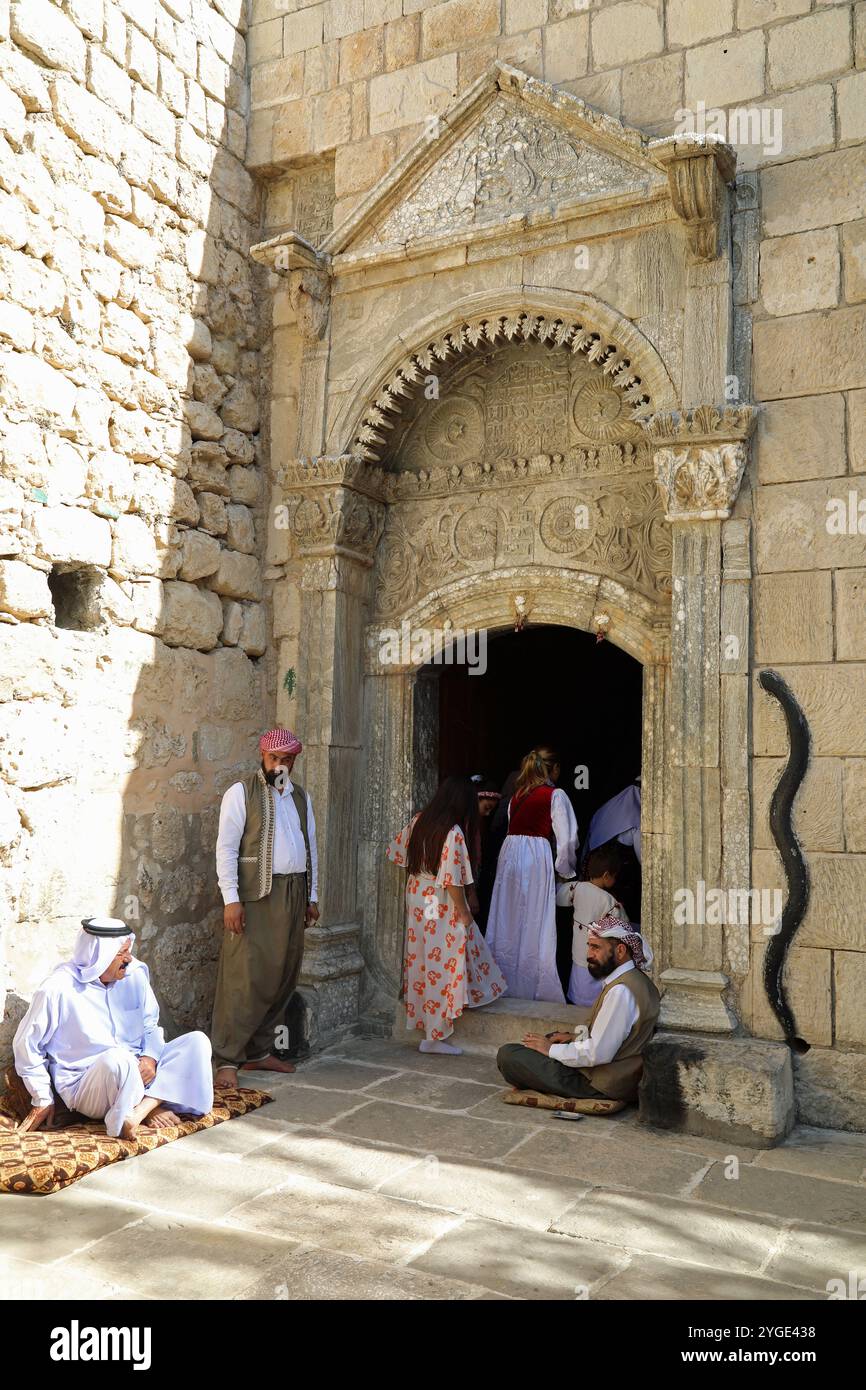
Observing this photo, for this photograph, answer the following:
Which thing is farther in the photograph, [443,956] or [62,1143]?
[443,956]

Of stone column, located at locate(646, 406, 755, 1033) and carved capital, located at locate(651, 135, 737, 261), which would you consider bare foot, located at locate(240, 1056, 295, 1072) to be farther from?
carved capital, located at locate(651, 135, 737, 261)

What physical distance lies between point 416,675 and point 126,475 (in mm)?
1858

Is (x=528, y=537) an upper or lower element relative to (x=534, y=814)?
upper

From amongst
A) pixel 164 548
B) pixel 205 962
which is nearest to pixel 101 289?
pixel 164 548

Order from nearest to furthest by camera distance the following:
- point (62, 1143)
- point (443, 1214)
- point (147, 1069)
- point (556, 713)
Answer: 1. point (443, 1214)
2. point (62, 1143)
3. point (147, 1069)
4. point (556, 713)

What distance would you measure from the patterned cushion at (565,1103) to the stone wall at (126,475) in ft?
5.87

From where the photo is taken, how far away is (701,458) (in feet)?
15.2

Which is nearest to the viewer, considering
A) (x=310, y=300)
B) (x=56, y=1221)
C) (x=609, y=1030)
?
(x=56, y=1221)

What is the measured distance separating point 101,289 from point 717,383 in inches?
112

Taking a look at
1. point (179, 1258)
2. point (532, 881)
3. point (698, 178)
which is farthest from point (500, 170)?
point (179, 1258)

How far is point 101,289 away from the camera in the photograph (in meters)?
4.86

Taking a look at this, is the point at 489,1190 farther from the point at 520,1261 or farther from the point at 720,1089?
the point at 720,1089

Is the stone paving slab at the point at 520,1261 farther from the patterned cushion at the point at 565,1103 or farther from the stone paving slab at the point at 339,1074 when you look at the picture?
the stone paving slab at the point at 339,1074

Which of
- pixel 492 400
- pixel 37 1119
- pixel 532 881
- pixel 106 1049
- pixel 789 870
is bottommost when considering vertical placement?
pixel 37 1119
